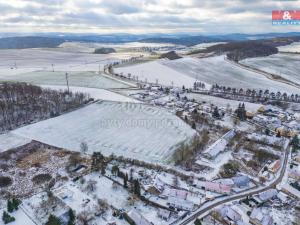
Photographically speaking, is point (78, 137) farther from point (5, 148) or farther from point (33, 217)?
point (33, 217)

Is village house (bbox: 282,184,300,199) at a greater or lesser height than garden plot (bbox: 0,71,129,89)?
lesser

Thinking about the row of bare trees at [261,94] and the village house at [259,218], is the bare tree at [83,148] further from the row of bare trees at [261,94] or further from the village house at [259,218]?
the row of bare trees at [261,94]

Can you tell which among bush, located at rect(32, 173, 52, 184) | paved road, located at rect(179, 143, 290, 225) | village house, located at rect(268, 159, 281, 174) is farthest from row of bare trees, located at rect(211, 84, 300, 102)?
bush, located at rect(32, 173, 52, 184)

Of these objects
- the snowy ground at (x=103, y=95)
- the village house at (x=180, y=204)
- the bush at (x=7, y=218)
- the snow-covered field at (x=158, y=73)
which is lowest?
the village house at (x=180, y=204)

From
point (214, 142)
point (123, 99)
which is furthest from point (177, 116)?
point (123, 99)

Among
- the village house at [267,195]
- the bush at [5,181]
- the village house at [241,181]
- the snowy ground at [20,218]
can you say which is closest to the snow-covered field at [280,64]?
the village house at [241,181]

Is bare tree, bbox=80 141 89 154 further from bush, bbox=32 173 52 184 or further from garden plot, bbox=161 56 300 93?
garden plot, bbox=161 56 300 93
